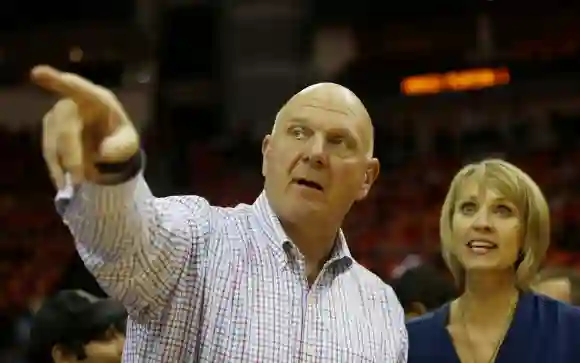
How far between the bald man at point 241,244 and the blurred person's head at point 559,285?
2.53ft

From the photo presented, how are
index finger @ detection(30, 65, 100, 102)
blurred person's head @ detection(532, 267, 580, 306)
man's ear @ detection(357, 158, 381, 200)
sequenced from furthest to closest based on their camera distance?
blurred person's head @ detection(532, 267, 580, 306) < man's ear @ detection(357, 158, 381, 200) < index finger @ detection(30, 65, 100, 102)

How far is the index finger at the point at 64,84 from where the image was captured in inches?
39.4

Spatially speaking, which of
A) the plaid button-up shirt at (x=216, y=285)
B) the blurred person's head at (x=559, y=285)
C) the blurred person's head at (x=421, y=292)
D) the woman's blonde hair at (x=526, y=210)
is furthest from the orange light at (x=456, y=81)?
the plaid button-up shirt at (x=216, y=285)

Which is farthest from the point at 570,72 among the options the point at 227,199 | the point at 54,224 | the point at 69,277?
the point at 69,277

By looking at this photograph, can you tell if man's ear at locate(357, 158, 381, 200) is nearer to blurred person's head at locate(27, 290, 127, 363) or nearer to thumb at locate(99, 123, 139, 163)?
thumb at locate(99, 123, 139, 163)

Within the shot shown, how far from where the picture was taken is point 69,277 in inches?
131

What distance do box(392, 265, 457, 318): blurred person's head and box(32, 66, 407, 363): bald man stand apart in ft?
3.11

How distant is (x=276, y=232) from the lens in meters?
1.41

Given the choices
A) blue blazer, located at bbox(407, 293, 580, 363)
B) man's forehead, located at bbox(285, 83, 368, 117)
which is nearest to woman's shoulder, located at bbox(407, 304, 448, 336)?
blue blazer, located at bbox(407, 293, 580, 363)

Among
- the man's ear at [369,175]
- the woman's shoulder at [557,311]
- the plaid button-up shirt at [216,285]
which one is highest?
the man's ear at [369,175]

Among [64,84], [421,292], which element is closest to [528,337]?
[421,292]

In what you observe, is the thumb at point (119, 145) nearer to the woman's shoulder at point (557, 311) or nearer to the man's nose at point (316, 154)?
the man's nose at point (316, 154)

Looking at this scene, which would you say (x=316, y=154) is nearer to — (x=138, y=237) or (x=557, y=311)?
(x=138, y=237)

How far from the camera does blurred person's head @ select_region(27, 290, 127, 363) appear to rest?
6.29 ft
